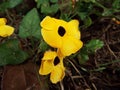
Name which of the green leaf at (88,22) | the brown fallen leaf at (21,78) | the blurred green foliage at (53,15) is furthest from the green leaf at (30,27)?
the green leaf at (88,22)

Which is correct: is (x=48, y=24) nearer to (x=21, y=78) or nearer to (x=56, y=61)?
(x=56, y=61)

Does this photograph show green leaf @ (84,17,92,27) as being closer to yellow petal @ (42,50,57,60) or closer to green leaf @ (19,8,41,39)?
green leaf @ (19,8,41,39)

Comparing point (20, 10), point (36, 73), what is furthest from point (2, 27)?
point (20, 10)

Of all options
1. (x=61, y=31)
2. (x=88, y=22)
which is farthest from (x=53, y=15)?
(x=61, y=31)

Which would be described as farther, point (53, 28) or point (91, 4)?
point (91, 4)

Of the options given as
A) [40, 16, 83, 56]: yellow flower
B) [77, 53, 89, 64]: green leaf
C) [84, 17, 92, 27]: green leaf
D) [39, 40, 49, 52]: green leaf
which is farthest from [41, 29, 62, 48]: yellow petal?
[84, 17, 92, 27]: green leaf

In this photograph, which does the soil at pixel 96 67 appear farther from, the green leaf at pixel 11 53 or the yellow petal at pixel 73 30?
the yellow petal at pixel 73 30

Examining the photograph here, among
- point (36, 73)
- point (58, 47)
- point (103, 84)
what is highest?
point (58, 47)

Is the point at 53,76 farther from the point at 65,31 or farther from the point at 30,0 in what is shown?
the point at 30,0
